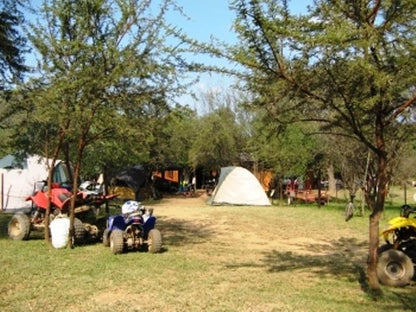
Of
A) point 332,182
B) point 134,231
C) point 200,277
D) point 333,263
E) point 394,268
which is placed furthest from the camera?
point 332,182

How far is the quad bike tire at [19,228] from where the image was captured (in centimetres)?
1169

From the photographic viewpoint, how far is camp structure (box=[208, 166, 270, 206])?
2622 centimetres

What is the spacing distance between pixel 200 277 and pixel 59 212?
495cm

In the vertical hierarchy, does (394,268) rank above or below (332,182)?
below

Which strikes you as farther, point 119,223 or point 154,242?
point 119,223

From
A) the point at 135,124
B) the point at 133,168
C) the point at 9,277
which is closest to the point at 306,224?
the point at 135,124

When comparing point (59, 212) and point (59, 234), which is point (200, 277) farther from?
point (59, 212)

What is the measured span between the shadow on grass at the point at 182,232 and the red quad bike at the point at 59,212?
1762 millimetres

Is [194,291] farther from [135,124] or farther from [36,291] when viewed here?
[135,124]

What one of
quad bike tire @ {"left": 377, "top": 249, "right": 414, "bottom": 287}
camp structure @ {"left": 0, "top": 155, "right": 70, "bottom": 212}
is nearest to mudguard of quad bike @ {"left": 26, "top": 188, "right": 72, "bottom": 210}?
quad bike tire @ {"left": 377, "top": 249, "right": 414, "bottom": 287}

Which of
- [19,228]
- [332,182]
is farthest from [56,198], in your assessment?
[332,182]

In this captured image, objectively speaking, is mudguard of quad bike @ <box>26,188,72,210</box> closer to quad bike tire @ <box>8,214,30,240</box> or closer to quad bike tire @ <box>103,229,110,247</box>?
quad bike tire @ <box>8,214,30,240</box>

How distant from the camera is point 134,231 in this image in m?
10.1

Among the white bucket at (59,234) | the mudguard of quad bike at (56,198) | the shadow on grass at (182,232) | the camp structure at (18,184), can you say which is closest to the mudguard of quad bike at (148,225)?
the shadow on grass at (182,232)
